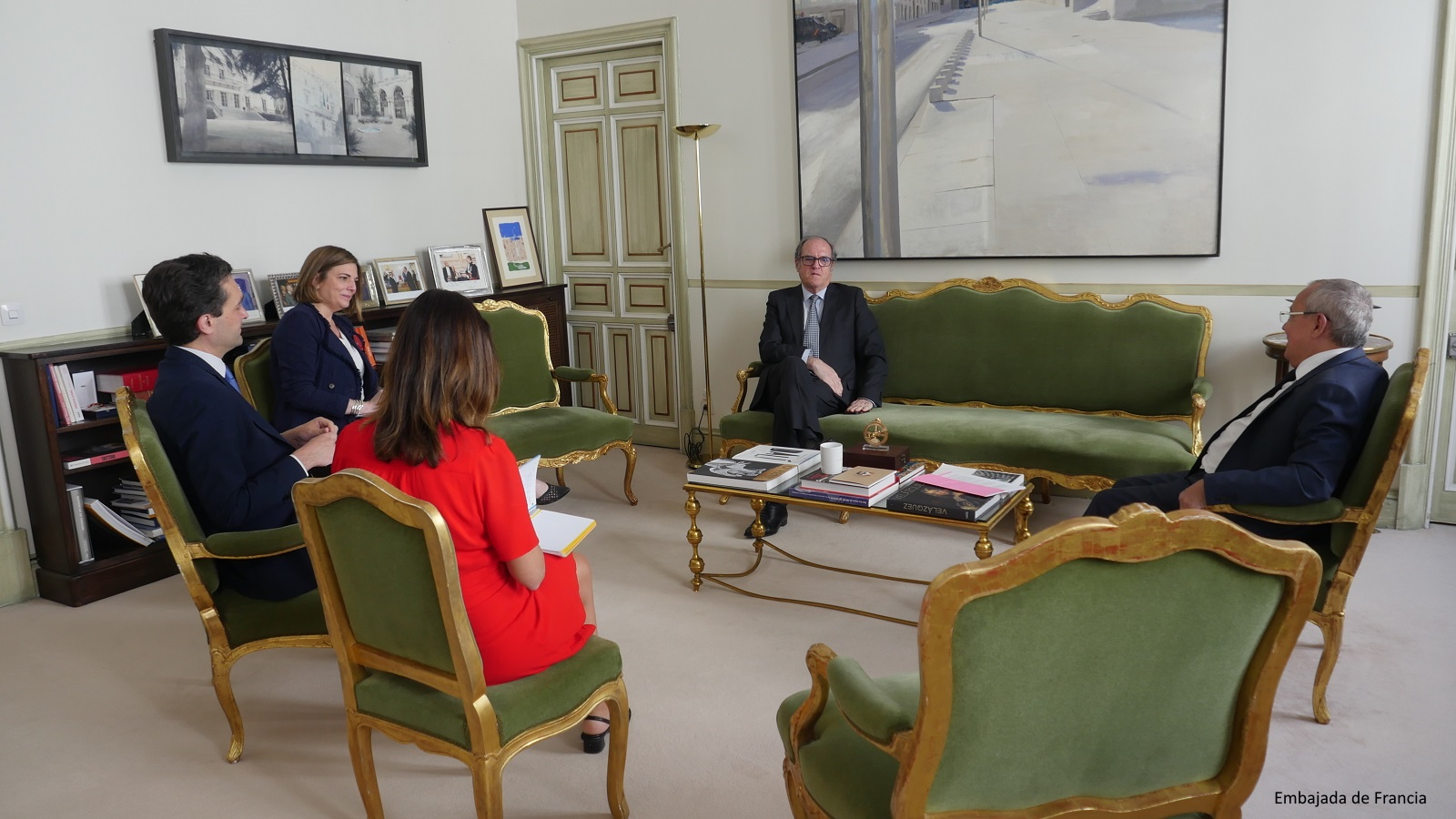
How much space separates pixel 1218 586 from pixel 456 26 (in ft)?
18.0

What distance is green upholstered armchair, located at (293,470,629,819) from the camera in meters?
1.92

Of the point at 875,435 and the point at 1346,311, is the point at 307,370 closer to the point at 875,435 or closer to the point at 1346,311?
the point at 875,435

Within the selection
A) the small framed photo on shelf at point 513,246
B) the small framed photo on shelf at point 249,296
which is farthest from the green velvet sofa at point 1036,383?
the small framed photo on shelf at point 249,296

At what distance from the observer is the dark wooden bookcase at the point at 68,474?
3865 millimetres

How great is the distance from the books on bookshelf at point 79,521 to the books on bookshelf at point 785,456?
259cm

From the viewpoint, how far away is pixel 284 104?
4879 millimetres

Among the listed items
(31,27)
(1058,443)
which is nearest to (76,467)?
(31,27)

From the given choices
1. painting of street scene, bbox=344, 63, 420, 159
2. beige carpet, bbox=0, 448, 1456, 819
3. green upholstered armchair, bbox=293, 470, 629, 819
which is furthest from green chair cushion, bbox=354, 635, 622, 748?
painting of street scene, bbox=344, 63, 420, 159

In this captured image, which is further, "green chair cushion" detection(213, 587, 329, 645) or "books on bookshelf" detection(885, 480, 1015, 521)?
"books on bookshelf" detection(885, 480, 1015, 521)

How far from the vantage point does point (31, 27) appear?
156 inches

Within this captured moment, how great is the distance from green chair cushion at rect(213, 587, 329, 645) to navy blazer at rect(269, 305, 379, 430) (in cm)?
132

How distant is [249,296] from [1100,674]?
4336 mm

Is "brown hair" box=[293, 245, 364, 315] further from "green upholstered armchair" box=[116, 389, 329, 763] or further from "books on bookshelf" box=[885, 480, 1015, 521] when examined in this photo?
"books on bookshelf" box=[885, 480, 1015, 521]

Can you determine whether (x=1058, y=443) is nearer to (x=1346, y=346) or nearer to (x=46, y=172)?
(x=1346, y=346)
